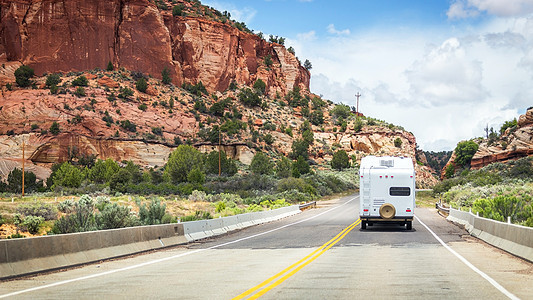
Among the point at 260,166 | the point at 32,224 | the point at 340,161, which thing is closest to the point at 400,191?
the point at 32,224

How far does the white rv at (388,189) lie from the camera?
24531 mm

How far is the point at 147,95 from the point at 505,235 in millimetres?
100278

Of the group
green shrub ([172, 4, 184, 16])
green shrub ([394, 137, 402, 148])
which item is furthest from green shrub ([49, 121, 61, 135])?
green shrub ([394, 137, 402, 148])

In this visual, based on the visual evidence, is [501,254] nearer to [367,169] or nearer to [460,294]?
[460,294]

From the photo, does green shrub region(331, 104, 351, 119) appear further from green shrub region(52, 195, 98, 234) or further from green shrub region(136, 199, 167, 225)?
green shrub region(52, 195, 98, 234)

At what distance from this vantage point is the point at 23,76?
10731 centimetres

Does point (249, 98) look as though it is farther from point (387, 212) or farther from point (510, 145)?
point (387, 212)

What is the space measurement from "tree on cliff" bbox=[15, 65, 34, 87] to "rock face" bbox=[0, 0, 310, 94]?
374 cm

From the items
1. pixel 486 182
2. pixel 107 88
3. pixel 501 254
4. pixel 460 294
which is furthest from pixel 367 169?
pixel 107 88

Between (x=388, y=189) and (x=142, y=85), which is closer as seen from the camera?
(x=388, y=189)

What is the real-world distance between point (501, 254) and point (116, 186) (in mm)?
62538

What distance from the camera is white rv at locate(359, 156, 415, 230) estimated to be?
24531 millimetres

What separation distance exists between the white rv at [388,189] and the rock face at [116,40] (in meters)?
101

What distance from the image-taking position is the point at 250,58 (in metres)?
142
